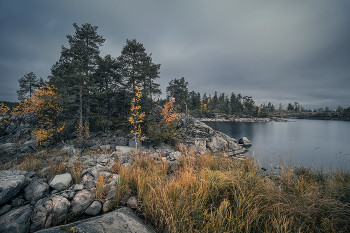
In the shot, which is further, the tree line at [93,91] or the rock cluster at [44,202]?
the tree line at [93,91]

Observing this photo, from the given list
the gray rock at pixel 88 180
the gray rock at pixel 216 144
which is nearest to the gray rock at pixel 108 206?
the gray rock at pixel 88 180

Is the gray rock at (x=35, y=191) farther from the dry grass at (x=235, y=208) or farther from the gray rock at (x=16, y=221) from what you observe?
the dry grass at (x=235, y=208)

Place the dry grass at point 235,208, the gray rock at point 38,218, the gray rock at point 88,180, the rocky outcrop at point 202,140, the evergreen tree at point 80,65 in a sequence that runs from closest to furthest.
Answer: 1. the dry grass at point 235,208
2. the gray rock at point 38,218
3. the gray rock at point 88,180
4. the evergreen tree at point 80,65
5. the rocky outcrop at point 202,140

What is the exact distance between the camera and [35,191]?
3.19m

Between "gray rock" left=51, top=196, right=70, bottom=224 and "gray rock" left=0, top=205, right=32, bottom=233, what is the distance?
1.20 ft

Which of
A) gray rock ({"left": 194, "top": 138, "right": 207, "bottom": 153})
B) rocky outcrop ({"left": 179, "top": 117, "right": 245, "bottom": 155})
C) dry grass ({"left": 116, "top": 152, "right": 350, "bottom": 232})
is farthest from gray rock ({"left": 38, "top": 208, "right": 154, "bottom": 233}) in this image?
gray rock ({"left": 194, "top": 138, "right": 207, "bottom": 153})

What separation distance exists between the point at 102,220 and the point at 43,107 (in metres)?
10.4

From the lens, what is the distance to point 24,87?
31938 mm

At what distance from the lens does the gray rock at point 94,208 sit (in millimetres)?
2776

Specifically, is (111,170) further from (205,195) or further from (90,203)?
(205,195)

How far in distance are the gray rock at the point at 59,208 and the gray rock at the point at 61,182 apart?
68 cm

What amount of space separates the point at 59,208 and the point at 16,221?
0.58 metres

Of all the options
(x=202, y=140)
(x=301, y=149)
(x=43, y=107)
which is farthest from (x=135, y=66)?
(x=301, y=149)

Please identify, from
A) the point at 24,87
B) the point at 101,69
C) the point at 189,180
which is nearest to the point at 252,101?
the point at 101,69
